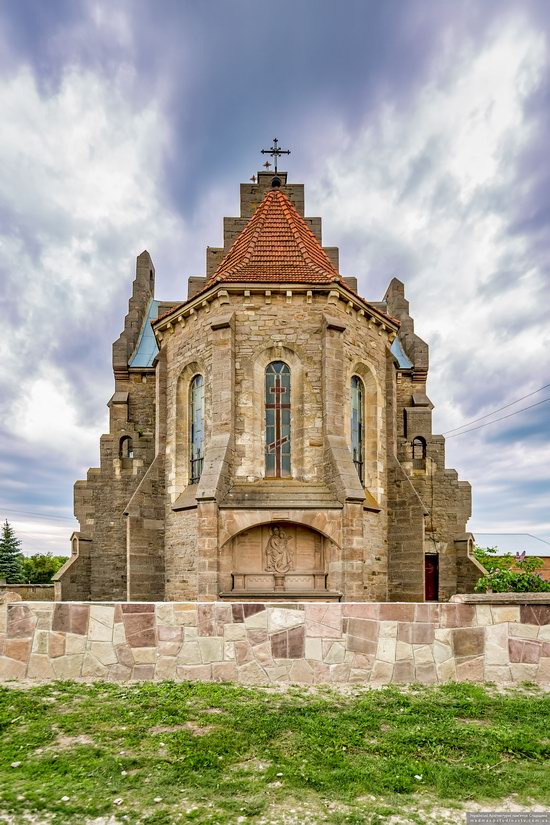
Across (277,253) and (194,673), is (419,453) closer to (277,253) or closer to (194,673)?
(277,253)

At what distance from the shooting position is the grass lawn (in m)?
4.33

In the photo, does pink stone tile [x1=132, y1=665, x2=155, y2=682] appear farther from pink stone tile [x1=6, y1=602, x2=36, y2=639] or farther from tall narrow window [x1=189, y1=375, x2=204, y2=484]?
tall narrow window [x1=189, y1=375, x2=204, y2=484]

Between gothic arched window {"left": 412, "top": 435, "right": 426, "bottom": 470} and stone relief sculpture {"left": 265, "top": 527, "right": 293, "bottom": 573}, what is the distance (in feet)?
26.1

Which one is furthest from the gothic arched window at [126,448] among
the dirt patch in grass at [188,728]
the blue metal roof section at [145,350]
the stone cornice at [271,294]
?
the dirt patch in grass at [188,728]

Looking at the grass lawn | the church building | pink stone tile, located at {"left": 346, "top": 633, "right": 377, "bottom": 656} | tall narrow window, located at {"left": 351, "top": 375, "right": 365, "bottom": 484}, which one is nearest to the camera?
the grass lawn

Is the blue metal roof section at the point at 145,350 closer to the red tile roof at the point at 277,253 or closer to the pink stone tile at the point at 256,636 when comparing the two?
the red tile roof at the point at 277,253

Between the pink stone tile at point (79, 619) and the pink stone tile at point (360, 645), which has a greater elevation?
the pink stone tile at point (79, 619)

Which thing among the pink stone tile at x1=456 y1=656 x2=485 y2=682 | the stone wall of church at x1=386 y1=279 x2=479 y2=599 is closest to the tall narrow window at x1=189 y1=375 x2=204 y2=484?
the stone wall of church at x1=386 y1=279 x2=479 y2=599

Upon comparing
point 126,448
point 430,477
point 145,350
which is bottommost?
point 430,477

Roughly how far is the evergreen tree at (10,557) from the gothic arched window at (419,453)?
29.6 metres

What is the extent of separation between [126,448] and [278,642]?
14.7 metres

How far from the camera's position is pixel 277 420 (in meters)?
16.3

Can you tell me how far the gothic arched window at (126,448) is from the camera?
2117 centimetres

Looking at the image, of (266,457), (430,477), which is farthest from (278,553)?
(430,477)
